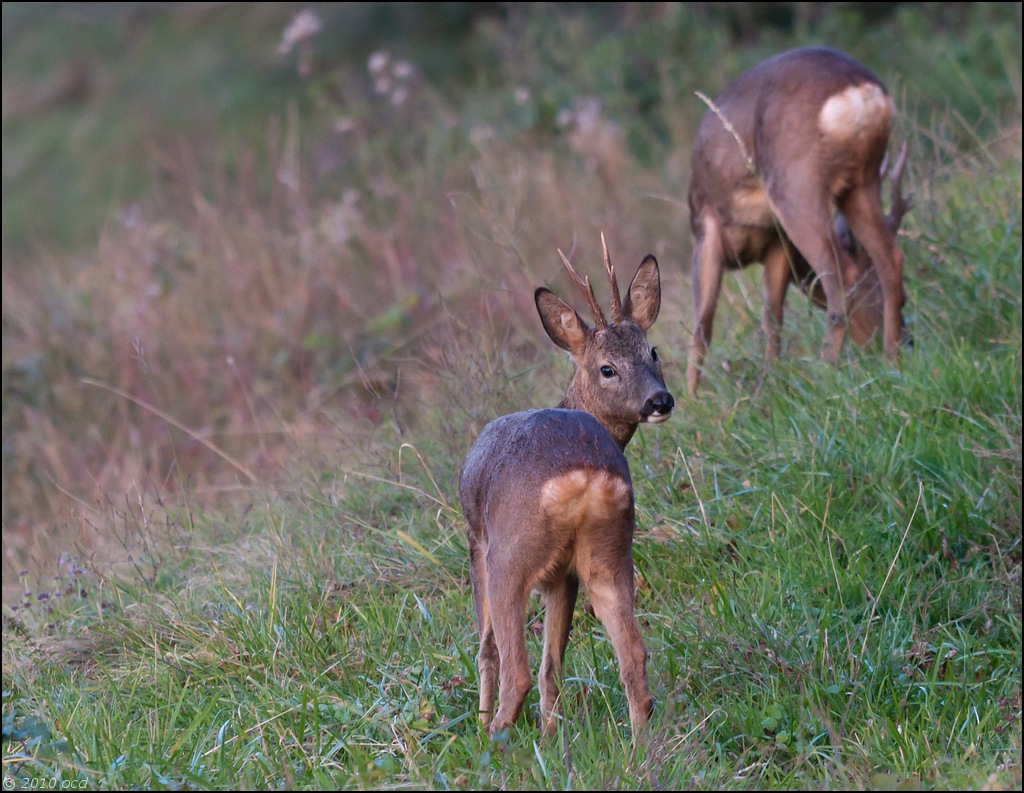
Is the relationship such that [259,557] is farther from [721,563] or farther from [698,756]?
[698,756]

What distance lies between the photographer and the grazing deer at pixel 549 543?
3363 mm

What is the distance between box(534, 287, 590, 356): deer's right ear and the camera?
396cm

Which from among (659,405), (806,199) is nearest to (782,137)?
(806,199)

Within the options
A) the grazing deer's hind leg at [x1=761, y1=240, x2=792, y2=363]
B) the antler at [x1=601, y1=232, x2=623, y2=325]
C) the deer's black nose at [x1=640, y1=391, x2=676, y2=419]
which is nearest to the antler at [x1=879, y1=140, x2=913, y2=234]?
the grazing deer's hind leg at [x1=761, y1=240, x2=792, y2=363]

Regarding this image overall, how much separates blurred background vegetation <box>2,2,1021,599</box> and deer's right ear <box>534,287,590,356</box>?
1108 millimetres

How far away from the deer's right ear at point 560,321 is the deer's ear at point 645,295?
178 millimetres

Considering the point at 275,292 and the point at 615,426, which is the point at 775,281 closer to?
the point at 615,426

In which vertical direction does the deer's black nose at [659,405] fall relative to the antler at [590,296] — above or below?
below

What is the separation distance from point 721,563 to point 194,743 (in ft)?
6.02

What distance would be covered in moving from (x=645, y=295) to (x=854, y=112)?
2097mm

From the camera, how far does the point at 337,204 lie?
36.9 ft

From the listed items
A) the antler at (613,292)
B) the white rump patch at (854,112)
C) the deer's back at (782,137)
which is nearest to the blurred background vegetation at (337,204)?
the deer's back at (782,137)

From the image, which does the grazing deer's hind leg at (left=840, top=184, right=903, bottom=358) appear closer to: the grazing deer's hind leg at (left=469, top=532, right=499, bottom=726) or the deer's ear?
the deer's ear

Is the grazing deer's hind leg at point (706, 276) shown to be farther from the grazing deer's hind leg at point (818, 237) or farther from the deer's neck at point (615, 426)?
the deer's neck at point (615, 426)
